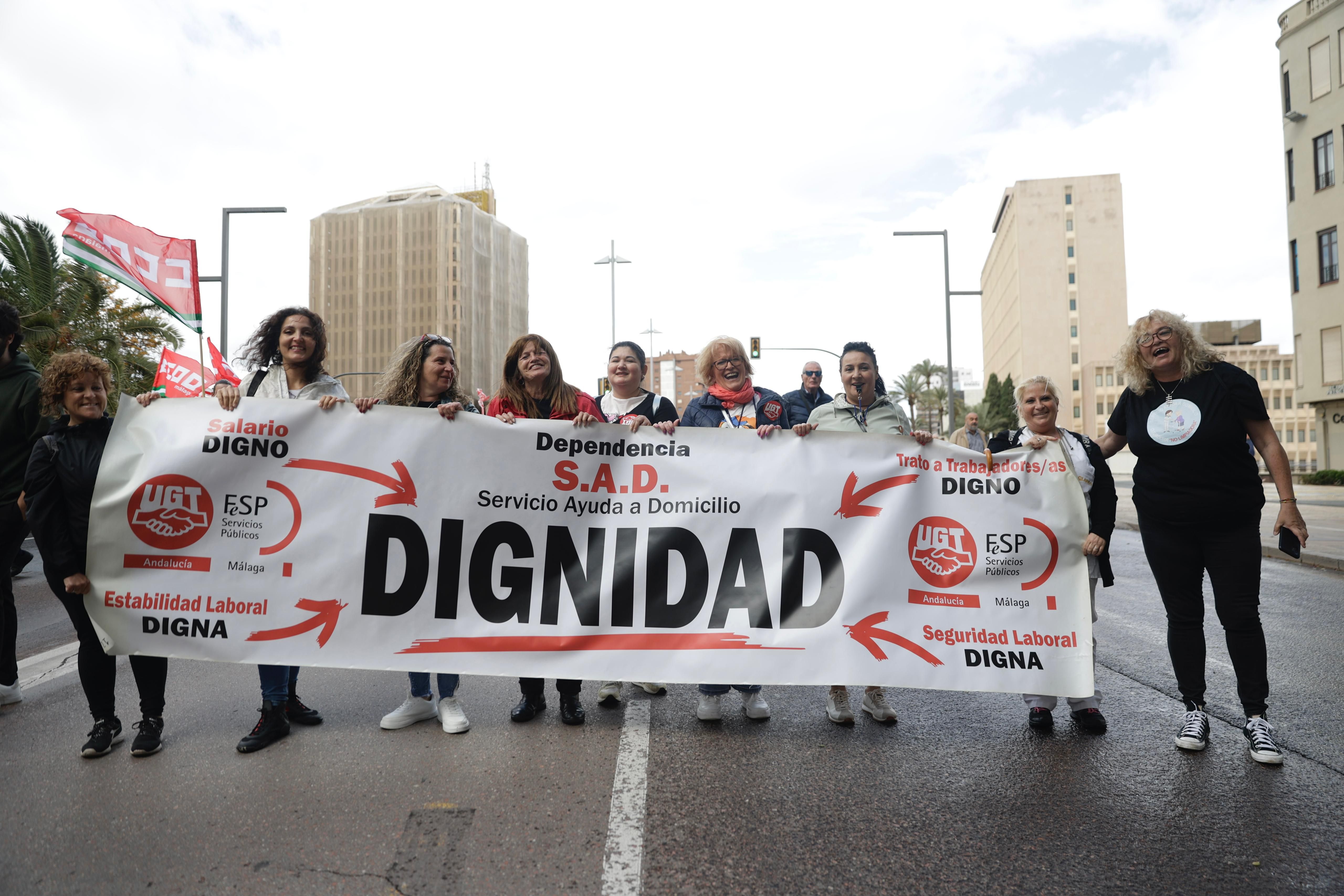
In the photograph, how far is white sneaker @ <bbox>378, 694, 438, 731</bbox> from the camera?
4.20m

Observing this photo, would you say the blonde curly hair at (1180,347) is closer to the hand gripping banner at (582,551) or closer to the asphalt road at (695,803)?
the hand gripping banner at (582,551)

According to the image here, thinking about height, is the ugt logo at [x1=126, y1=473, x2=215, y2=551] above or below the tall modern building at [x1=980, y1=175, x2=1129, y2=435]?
below

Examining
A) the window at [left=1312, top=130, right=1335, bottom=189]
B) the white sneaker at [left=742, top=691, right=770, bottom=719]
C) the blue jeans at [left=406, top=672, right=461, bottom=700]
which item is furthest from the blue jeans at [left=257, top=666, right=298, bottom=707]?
the window at [left=1312, top=130, right=1335, bottom=189]

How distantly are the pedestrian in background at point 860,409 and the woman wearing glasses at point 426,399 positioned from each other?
193 cm

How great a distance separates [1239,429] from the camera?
3938 mm

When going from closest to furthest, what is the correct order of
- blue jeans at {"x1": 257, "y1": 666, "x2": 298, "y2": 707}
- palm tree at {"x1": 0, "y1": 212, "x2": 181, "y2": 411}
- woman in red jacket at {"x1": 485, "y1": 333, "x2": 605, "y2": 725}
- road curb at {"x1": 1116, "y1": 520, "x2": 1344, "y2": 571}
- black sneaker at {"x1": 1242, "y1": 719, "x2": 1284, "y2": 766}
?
black sneaker at {"x1": 1242, "y1": 719, "x2": 1284, "y2": 766}, blue jeans at {"x1": 257, "y1": 666, "x2": 298, "y2": 707}, woman in red jacket at {"x1": 485, "y1": 333, "x2": 605, "y2": 725}, road curb at {"x1": 1116, "y1": 520, "x2": 1344, "y2": 571}, palm tree at {"x1": 0, "y1": 212, "x2": 181, "y2": 411}

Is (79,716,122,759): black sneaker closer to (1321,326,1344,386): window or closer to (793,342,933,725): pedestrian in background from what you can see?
(793,342,933,725): pedestrian in background

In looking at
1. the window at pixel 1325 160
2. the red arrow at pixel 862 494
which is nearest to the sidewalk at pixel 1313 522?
the red arrow at pixel 862 494

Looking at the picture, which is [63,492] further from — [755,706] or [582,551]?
[755,706]

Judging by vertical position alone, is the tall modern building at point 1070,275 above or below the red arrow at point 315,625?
above

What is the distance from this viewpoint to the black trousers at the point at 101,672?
396 centimetres

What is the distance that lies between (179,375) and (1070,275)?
91.8 meters

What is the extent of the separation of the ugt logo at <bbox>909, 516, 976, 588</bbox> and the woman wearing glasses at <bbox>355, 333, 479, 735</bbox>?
8.00 feet

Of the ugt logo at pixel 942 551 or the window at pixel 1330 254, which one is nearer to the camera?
the ugt logo at pixel 942 551
